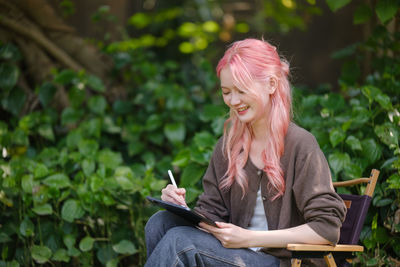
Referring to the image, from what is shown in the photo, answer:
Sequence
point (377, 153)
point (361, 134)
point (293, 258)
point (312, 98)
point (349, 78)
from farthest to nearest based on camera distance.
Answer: point (349, 78), point (312, 98), point (361, 134), point (377, 153), point (293, 258)

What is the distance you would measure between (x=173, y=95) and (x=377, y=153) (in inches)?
78.1

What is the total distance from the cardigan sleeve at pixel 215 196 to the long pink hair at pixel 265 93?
111 millimetres

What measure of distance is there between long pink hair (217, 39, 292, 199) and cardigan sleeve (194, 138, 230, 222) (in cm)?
11

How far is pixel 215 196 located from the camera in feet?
8.28

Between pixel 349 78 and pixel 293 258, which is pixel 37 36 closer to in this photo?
pixel 349 78

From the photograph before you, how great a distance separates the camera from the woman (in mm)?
2098

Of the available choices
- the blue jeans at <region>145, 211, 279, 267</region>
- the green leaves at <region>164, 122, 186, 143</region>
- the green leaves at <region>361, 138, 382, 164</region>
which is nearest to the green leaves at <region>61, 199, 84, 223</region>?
the blue jeans at <region>145, 211, 279, 267</region>

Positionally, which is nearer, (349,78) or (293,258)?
(293,258)

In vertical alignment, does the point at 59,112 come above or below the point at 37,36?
below

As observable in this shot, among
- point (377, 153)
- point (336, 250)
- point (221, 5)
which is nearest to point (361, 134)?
point (377, 153)

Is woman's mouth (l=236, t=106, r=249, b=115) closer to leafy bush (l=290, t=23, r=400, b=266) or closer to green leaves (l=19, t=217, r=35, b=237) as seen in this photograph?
leafy bush (l=290, t=23, r=400, b=266)

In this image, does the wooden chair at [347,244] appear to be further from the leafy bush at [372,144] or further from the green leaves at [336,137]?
the green leaves at [336,137]

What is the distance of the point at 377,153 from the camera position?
3.00 meters

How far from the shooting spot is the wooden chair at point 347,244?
203 centimetres
